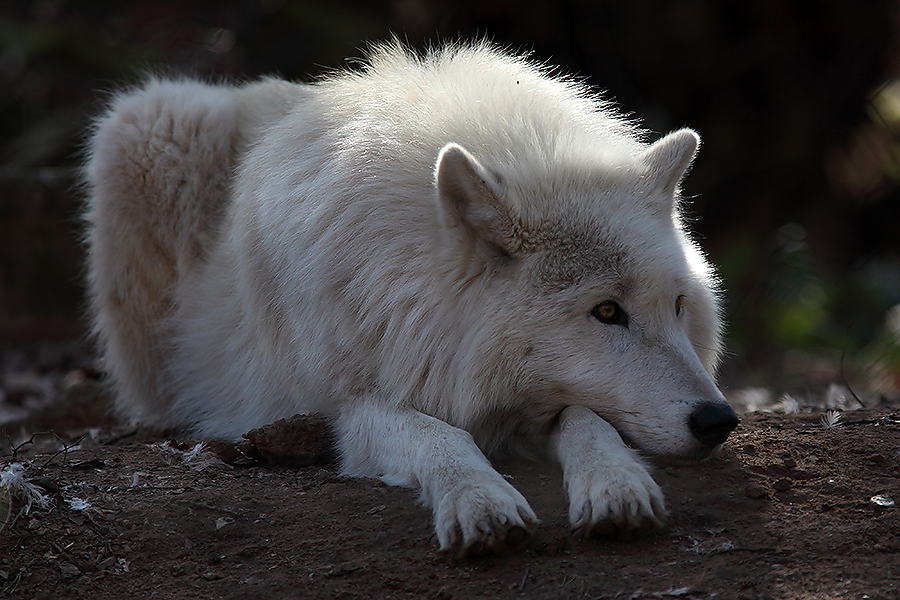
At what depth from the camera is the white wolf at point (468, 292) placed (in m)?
2.94

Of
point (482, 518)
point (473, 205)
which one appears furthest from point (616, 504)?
point (473, 205)

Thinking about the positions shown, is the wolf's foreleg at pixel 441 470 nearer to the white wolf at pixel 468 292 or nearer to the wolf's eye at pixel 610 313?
the white wolf at pixel 468 292

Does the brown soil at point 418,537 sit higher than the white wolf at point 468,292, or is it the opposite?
the white wolf at point 468,292

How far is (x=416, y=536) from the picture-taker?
2.71 meters

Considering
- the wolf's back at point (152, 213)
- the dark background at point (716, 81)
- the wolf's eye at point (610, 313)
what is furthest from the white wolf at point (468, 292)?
the dark background at point (716, 81)

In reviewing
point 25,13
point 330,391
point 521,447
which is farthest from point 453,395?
point 25,13

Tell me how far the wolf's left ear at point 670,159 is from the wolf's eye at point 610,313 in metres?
0.61

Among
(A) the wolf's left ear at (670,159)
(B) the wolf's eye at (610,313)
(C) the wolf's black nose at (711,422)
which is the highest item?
(A) the wolf's left ear at (670,159)

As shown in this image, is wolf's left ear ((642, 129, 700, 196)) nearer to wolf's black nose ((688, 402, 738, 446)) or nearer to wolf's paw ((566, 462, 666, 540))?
wolf's black nose ((688, 402, 738, 446))

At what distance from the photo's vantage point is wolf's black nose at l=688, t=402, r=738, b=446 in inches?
112

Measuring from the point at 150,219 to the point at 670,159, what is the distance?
107 inches

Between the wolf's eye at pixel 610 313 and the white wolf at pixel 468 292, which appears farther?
the wolf's eye at pixel 610 313

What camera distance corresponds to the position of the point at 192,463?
11.2 ft

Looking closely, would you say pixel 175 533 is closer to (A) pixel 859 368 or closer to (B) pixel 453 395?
(B) pixel 453 395
